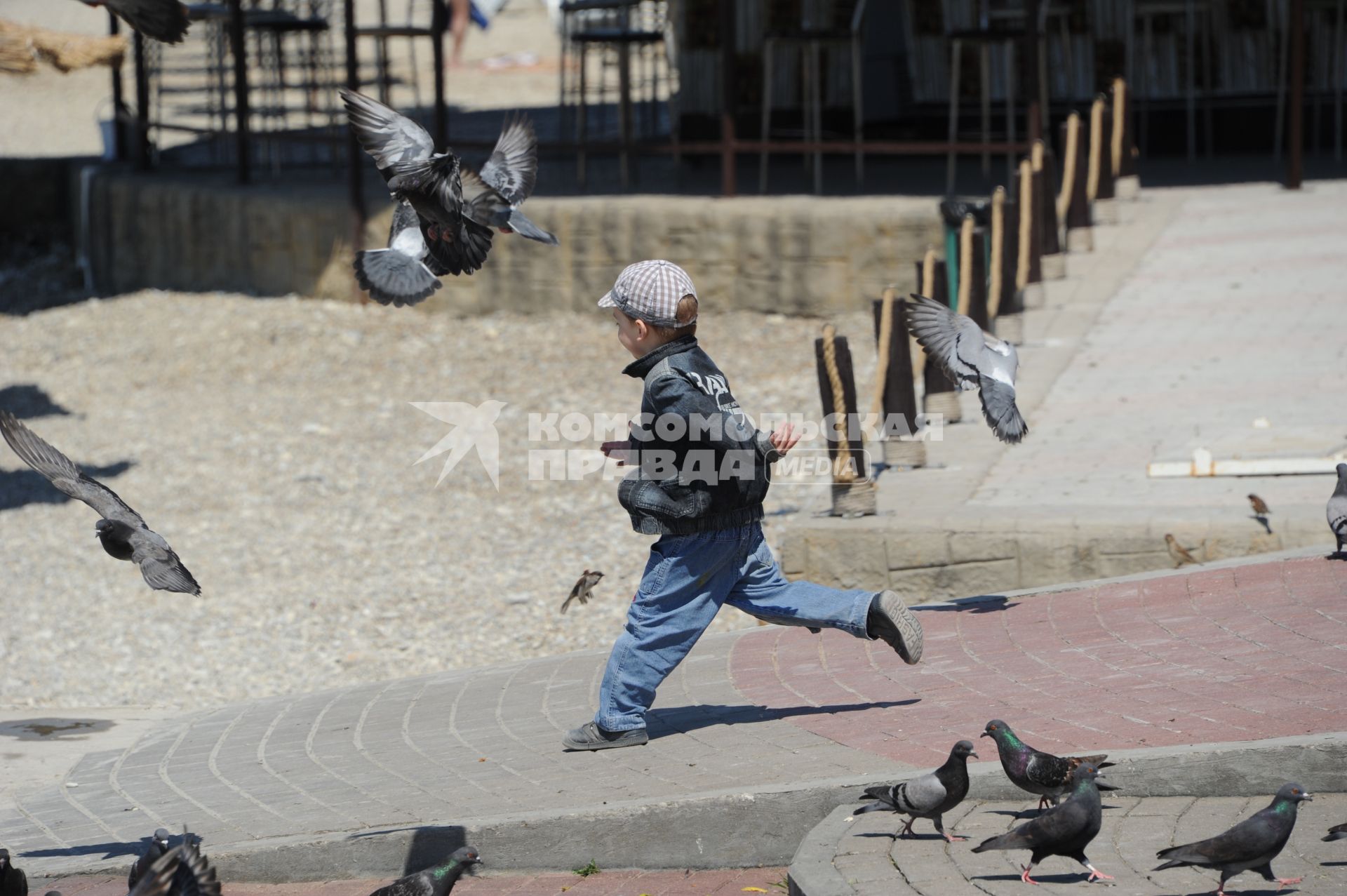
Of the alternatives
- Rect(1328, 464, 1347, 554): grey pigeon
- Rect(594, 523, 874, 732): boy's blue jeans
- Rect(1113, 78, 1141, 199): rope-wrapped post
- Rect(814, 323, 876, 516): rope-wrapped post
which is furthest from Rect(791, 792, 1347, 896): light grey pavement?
Rect(1113, 78, 1141, 199): rope-wrapped post

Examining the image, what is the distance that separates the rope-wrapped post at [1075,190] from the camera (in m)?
11.8

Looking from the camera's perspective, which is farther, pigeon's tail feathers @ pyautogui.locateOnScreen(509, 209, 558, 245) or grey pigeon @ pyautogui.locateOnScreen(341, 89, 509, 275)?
pigeon's tail feathers @ pyautogui.locateOnScreen(509, 209, 558, 245)

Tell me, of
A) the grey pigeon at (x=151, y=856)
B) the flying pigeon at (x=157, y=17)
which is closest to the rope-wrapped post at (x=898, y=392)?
the flying pigeon at (x=157, y=17)

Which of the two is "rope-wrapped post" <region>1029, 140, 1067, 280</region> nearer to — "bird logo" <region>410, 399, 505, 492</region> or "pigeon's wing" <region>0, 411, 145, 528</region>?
"bird logo" <region>410, 399, 505, 492</region>

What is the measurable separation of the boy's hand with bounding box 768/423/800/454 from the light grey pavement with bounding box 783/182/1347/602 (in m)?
2.34

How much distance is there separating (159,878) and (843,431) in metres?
4.28

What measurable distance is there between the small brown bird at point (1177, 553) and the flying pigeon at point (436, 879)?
3.71 metres

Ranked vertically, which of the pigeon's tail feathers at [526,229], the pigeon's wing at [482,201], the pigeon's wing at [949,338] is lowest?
the pigeon's wing at [949,338]

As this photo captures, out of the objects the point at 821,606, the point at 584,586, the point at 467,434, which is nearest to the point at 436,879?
the point at 821,606

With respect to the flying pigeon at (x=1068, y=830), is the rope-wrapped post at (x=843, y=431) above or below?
above

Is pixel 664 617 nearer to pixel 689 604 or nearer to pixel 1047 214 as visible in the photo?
pixel 689 604

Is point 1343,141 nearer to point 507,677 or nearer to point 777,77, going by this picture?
point 777,77

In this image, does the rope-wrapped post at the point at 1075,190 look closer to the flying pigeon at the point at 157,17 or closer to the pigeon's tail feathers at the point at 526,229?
the pigeon's tail feathers at the point at 526,229

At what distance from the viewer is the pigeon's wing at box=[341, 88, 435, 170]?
528 centimetres
